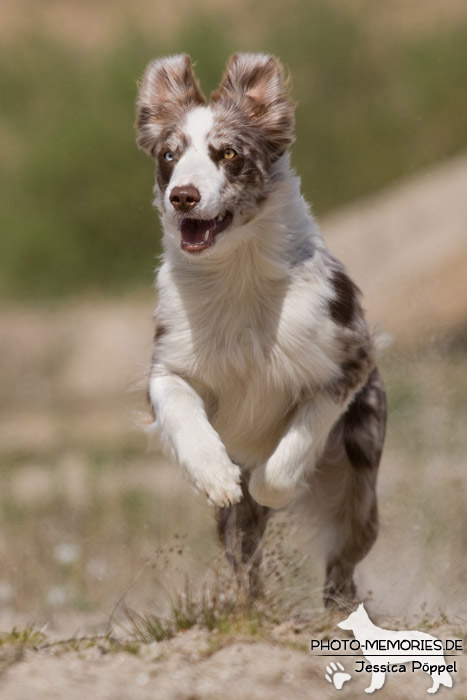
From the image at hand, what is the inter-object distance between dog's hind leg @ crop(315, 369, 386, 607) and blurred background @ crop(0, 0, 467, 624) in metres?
0.24

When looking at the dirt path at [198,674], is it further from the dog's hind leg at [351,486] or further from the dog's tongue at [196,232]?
Result: the dog's tongue at [196,232]

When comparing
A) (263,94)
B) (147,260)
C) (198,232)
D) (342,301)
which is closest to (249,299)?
(342,301)

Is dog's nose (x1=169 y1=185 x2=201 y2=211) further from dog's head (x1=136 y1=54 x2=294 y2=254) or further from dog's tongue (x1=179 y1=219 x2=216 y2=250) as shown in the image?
dog's tongue (x1=179 y1=219 x2=216 y2=250)

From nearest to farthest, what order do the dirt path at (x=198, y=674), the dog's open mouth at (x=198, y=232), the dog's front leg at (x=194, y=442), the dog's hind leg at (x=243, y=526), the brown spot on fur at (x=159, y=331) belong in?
the dirt path at (x=198, y=674) → the dog's front leg at (x=194, y=442) → the dog's open mouth at (x=198, y=232) → the brown spot on fur at (x=159, y=331) → the dog's hind leg at (x=243, y=526)

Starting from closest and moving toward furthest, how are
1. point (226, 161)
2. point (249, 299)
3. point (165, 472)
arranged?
point (226, 161), point (249, 299), point (165, 472)

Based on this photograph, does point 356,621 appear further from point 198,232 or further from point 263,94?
point 263,94

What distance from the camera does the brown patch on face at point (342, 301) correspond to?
5461 millimetres

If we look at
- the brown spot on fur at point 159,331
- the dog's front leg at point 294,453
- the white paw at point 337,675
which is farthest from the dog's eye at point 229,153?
the white paw at point 337,675

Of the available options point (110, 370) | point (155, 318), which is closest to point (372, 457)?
point (155, 318)

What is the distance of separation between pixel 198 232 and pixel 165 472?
6582 millimetres

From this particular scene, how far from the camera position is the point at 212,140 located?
5172 millimetres

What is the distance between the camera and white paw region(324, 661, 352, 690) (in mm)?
4328

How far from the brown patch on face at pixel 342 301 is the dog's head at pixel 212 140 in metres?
0.57

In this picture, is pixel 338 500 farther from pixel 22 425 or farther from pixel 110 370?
pixel 110 370
